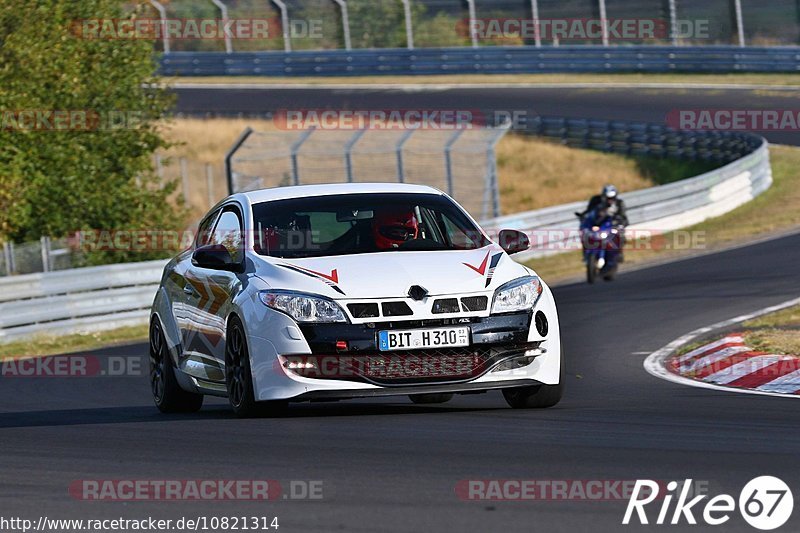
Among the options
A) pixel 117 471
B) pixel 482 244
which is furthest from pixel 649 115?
pixel 117 471

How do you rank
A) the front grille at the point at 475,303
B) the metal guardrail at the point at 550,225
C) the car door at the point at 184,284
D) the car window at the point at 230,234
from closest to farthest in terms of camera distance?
the front grille at the point at 475,303, the car window at the point at 230,234, the car door at the point at 184,284, the metal guardrail at the point at 550,225

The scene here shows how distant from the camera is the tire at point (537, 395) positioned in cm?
952

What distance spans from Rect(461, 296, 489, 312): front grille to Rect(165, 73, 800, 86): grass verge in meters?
36.9

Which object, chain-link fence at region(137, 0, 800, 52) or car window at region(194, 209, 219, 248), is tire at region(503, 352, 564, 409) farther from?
chain-link fence at region(137, 0, 800, 52)

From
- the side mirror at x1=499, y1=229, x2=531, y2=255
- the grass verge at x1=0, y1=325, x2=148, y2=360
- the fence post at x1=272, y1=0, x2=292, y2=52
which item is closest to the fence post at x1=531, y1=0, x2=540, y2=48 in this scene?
the fence post at x1=272, y1=0, x2=292, y2=52

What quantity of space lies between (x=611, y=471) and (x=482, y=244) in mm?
3330

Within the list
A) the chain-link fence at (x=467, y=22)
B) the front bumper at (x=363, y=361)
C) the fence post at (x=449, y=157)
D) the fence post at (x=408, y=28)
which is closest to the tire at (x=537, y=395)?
the front bumper at (x=363, y=361)

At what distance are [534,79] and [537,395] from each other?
41298 mm

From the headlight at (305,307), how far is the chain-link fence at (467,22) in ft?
123

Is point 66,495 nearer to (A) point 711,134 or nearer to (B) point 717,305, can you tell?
(B) point 717,305

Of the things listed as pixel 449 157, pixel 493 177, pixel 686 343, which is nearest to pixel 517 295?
pixel 686 343

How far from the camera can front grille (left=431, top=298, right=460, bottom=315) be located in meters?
8.97

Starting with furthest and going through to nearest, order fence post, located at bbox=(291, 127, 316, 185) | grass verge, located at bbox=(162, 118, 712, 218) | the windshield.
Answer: grass verge, located at bbox=(162, 118, 712, 218)
fence post, located at bbox=(291, 127, 316, 185)
the windshield

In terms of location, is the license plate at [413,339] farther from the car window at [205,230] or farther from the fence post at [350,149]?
the fence post at [350,149]
